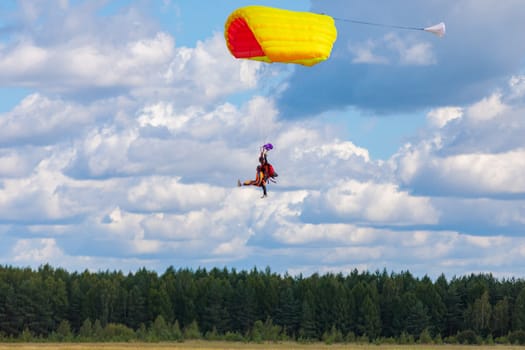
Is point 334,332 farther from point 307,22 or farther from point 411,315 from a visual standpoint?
point 307,22

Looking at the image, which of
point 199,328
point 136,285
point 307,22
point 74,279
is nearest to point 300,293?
point 199,328

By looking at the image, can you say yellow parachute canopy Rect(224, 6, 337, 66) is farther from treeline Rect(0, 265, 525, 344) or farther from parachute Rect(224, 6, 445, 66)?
treeline Rect(0, 265, 525, 344)

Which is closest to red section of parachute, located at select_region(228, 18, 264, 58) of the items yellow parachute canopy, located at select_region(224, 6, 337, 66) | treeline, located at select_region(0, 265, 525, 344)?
yellow parachute canopy, located at select_region(224, 6, 337, 66)

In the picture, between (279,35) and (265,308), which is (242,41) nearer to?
(279,35)

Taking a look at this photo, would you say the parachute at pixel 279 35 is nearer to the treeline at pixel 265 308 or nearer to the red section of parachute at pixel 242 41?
the red section of parachute at pixel 242 41

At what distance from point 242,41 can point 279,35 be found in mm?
2495

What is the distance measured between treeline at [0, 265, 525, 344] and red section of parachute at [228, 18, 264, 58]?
6063 cm

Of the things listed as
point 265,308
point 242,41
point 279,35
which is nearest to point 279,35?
point 279,35

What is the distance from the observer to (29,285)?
10331cm

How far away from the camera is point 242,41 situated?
41750mm

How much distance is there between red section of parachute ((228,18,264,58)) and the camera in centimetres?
4116

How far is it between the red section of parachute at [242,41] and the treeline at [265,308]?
199 feet

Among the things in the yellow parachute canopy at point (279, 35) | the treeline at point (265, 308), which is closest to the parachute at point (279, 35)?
the yellow parachute canopy at point (279, 35)

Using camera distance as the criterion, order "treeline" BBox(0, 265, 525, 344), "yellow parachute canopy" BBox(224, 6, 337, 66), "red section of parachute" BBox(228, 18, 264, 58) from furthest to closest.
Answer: "treeline" BBox(0, 265, 525, 344) → "red section of parachute" BBox(228, 18, 264, 58) → "yellow parachute canopy" BBox(224, 6, 337, 66)
